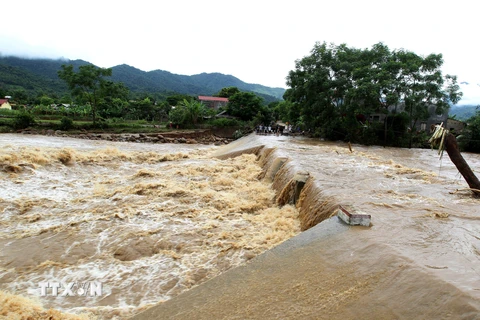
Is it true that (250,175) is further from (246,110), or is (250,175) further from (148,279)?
(246,110)

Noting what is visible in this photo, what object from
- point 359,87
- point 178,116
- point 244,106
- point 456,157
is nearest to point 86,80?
point 178,116

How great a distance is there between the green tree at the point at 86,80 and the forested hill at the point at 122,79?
3392 cm

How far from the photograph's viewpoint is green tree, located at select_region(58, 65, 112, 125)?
25047 millimetres

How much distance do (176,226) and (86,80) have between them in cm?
2448

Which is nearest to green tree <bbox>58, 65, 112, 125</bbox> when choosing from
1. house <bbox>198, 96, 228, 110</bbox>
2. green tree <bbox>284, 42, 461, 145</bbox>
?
green tree <bbox>284, 42, 461, 145</bbox>

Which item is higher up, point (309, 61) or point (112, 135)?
point (309, 61)

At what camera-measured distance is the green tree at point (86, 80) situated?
2505cm

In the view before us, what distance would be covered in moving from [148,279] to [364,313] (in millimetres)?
2734

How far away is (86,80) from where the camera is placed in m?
25.5

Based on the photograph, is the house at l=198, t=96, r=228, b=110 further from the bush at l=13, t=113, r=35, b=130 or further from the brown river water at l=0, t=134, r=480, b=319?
the brown river water at l=0, t=134, r=480, b=319

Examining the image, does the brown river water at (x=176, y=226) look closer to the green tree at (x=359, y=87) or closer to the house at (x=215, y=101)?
the green tree at (x=359, y=87)

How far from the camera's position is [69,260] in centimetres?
443

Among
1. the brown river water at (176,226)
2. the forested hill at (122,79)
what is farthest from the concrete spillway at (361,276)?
the forested hill at (122,79)

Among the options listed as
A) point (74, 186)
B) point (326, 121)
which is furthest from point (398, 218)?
point (326, 121)
